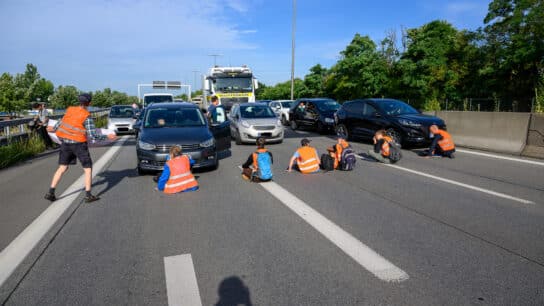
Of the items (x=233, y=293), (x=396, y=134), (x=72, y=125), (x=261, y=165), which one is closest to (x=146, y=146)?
(x=72, y=125)

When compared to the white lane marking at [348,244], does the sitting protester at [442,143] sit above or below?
above

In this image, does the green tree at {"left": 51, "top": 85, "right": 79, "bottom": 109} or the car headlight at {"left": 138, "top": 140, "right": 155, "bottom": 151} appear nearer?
the car headlight at {"left": 138, "top": 140, "right": 155, "bottom": 151}

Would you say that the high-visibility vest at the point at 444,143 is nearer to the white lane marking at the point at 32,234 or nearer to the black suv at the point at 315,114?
the black suv at the point at 315,114

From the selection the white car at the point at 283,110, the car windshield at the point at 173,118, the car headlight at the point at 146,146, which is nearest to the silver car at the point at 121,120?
the white car at the point at 283,110

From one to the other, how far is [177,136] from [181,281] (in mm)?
5081

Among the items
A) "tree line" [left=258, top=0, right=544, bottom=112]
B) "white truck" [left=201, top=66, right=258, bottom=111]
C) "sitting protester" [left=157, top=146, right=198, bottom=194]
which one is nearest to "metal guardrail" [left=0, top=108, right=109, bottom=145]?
"sitting protester" [left=157, top=146, right=198, bottom=194]

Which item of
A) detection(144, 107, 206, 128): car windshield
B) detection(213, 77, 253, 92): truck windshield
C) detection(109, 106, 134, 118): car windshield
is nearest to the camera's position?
detection(144, 107, 206, 128): car windshield

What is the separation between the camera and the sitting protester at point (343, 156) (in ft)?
28.2

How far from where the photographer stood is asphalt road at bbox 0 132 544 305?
318 cm

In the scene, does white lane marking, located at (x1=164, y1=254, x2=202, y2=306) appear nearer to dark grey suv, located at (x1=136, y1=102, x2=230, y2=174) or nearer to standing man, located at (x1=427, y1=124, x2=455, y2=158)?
dark grey suv, located at (x1=136, y1=102, x2=230, y2=174)

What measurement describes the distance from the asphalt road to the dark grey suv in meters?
0.57

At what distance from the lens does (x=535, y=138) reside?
10703 millimetres

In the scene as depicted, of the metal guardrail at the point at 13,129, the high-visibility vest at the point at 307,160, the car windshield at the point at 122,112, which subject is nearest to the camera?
the high-visibility vest at the point at 307,160

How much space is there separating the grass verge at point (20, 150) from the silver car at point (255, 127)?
22.0ft
